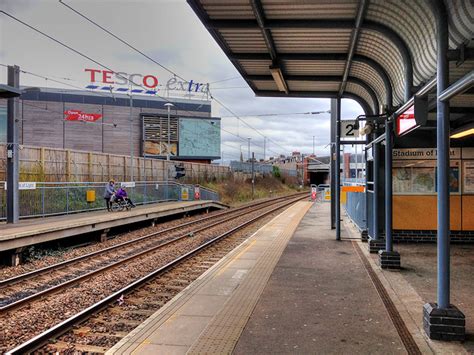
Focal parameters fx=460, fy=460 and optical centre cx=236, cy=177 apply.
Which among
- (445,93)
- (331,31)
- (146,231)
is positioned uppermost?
(331,31)

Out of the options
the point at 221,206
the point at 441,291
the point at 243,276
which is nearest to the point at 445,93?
the point at 441,291

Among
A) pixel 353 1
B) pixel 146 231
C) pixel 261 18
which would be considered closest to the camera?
pixel 353 1

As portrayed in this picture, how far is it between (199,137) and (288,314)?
190 ft

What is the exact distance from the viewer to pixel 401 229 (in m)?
11.9

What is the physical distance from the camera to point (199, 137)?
207 feet

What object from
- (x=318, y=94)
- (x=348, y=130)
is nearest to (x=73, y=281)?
(x=318, y=94)

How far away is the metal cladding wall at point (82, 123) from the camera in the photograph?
50.6m

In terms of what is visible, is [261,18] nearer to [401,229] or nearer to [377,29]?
[377,29]

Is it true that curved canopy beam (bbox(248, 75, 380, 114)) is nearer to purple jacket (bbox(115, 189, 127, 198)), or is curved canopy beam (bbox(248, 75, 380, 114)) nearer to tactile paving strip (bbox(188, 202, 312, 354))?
tactile paving strip (bbox(188, 202, 312, 354))

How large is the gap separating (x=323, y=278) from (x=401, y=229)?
464 centimetres

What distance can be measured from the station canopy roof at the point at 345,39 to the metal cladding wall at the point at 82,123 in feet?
140

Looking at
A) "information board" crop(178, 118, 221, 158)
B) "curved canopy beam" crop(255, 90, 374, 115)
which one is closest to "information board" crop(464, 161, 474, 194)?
"curved canopy beam" crop(255, 90, 374, 115)

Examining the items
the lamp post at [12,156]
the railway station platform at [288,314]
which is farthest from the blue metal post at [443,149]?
the lamp post at [12,156]

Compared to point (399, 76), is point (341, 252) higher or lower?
lower
